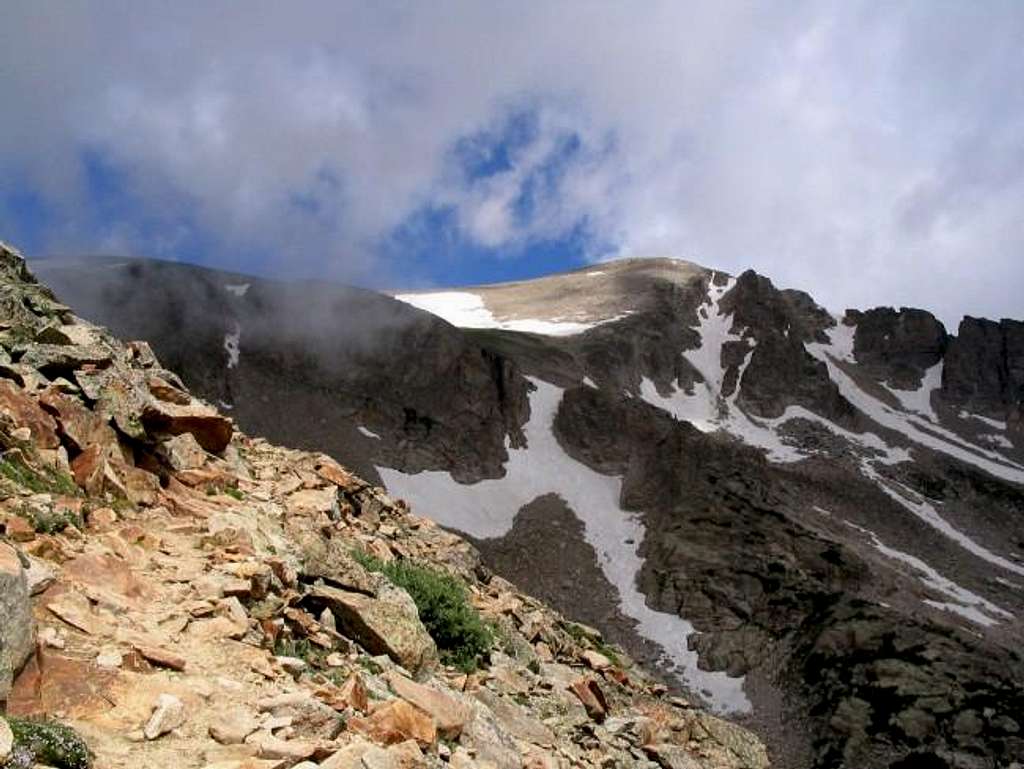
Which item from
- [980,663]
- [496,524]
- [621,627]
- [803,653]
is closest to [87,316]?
[496,524]

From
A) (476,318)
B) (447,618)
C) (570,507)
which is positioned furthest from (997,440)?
(447,618)

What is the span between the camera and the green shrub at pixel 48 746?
567 cm

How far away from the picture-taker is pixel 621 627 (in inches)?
2506

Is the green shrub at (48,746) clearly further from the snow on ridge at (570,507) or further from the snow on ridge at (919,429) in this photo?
the snow on ridge at (919,429)

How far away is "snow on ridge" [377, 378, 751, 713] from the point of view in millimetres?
62750

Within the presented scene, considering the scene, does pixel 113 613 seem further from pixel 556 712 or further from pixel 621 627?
pixel 621 627

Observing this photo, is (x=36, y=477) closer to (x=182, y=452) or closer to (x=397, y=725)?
(x=182, y=452)

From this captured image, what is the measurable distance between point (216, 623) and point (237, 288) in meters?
94.7

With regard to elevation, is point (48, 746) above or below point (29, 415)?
below

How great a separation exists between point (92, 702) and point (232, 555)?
14.4 feet

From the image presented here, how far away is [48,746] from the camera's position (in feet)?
19.3

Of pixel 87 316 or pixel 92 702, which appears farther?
pixel 87 316

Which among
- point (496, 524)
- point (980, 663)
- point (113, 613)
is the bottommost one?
point (980, 663)

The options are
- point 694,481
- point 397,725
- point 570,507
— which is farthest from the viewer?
point 694,481
